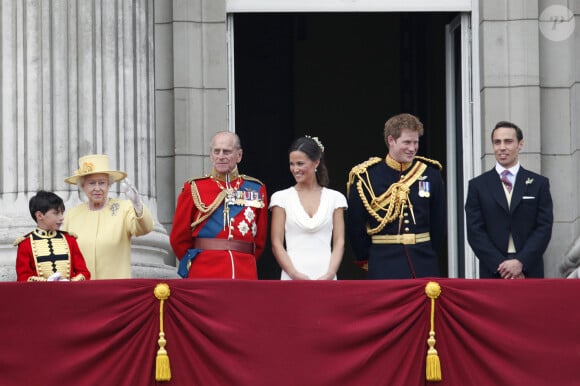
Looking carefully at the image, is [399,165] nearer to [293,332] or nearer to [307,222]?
[307,222]

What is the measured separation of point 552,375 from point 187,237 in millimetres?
2981

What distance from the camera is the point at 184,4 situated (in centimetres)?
1566

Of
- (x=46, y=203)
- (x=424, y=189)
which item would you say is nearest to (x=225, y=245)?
(x=46, y=203)

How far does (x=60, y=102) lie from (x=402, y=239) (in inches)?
129

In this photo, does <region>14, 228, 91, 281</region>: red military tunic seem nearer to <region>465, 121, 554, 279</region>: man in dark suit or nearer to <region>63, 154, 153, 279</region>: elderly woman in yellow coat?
<region>63, 154, 153, 279</region>: elderly woman in yellow coat

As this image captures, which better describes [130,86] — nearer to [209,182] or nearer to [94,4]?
[94,4]

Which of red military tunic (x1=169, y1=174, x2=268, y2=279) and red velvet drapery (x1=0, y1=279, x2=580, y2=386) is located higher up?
red military tunic (x1=169, y1=174, x2=268, y2=279)

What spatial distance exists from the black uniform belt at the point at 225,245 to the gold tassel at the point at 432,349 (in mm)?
1707

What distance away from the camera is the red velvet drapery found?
1117 cm

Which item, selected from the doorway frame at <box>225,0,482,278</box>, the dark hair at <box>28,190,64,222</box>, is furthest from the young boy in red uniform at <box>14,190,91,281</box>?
the doorway frame at <box>225,0,482,278</box>

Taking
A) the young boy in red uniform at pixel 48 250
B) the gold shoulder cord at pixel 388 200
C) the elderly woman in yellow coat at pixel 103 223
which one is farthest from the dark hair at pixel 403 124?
the young boy in red uniform at pixel 48 250

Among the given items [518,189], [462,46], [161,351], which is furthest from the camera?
[462,46]

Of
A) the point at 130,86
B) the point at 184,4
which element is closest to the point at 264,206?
the point at 130,86

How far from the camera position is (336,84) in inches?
940
